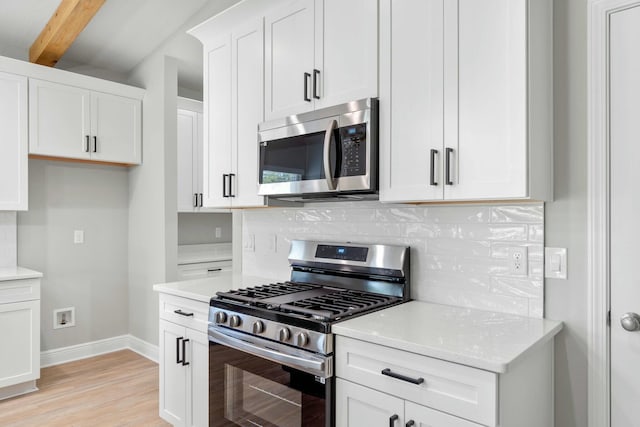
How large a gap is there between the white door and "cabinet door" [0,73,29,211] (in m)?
3.96

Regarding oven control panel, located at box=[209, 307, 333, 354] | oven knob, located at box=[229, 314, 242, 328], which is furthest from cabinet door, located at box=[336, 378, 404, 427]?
oven knob, located at box=[229, 314, 242, 328]

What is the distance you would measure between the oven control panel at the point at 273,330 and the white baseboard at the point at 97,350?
229 cm

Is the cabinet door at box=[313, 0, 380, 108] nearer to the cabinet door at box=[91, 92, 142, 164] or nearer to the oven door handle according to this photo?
the oven door handle

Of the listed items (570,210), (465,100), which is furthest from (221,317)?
(570,210)

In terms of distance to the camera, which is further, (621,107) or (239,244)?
(239,244)

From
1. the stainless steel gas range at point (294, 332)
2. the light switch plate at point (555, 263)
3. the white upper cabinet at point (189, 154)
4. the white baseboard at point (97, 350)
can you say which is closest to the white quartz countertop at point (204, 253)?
the white upper cabinet at point (189, 154)

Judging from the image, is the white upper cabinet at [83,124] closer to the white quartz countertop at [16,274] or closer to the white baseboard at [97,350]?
the white quartz countertop at [16,274]

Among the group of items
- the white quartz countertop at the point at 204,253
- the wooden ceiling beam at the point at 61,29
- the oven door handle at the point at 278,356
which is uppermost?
the wooden ceiling beam at the point at 61,29

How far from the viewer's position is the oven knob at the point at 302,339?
5.61ft

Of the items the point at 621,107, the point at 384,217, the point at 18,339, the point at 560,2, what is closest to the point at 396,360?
the point at 384,217

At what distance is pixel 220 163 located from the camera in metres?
2.76

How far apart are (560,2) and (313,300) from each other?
5.39 ft

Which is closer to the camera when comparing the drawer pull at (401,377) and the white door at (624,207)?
the drawer pull at (401,377)

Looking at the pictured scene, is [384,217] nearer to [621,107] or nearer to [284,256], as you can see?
[284,256]
